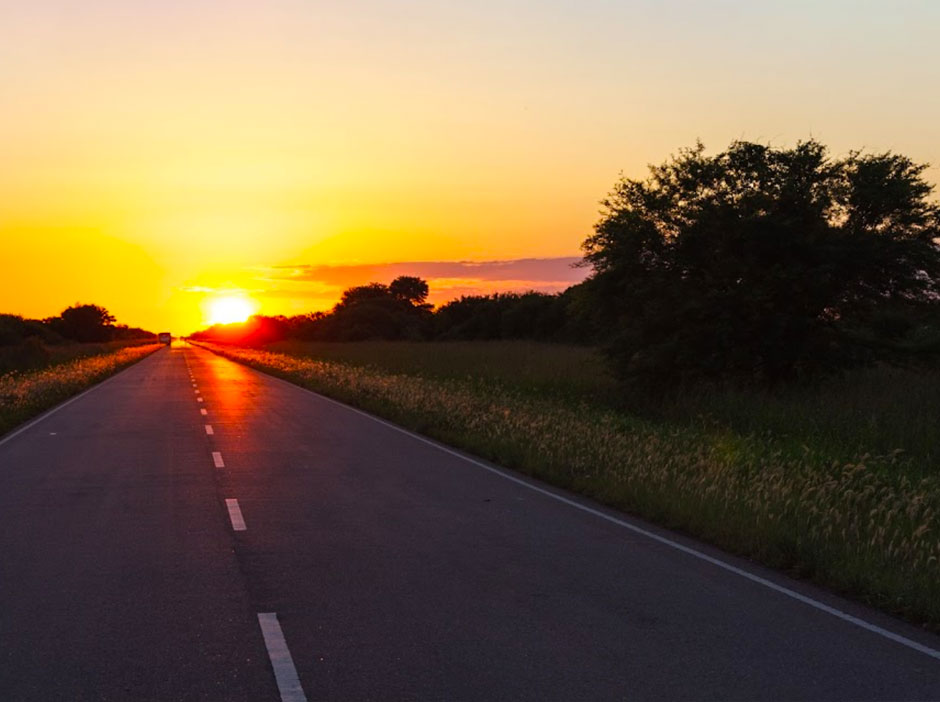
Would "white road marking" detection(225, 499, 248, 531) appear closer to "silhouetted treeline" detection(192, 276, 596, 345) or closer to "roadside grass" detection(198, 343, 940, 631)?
"roadside grass" detection(198, 343, 940, 631)

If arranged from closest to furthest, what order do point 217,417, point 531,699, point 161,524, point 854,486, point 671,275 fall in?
point 531,699
point 161,524
point 854,486
point 217,417
point 671,275

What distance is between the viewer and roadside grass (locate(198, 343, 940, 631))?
8242 mm

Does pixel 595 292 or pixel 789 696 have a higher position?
pixel 595 292

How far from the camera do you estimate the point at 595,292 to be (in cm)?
2936

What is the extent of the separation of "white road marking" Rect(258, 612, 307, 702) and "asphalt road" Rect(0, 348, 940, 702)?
0.07 feet

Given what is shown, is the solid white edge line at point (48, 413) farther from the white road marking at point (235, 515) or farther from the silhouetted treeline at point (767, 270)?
the silhouetted treeline at point (767, 270)

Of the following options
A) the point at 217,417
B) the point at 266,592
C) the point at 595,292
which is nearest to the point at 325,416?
the point at 217,417

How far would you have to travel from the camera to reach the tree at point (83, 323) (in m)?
188

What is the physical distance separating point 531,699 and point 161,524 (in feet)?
20.6

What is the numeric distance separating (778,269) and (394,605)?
2056cm

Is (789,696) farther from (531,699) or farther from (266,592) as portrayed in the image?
(266,592)

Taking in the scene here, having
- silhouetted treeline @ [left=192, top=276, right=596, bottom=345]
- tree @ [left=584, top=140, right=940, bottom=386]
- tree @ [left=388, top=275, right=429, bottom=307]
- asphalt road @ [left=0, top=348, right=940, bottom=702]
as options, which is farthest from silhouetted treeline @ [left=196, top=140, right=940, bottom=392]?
tree @ [left=388, top=275, right=429, bottom=307]

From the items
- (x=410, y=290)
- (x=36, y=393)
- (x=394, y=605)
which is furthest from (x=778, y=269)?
(x=410, y=290)

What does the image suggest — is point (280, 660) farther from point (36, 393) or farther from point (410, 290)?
point (410, 290)
